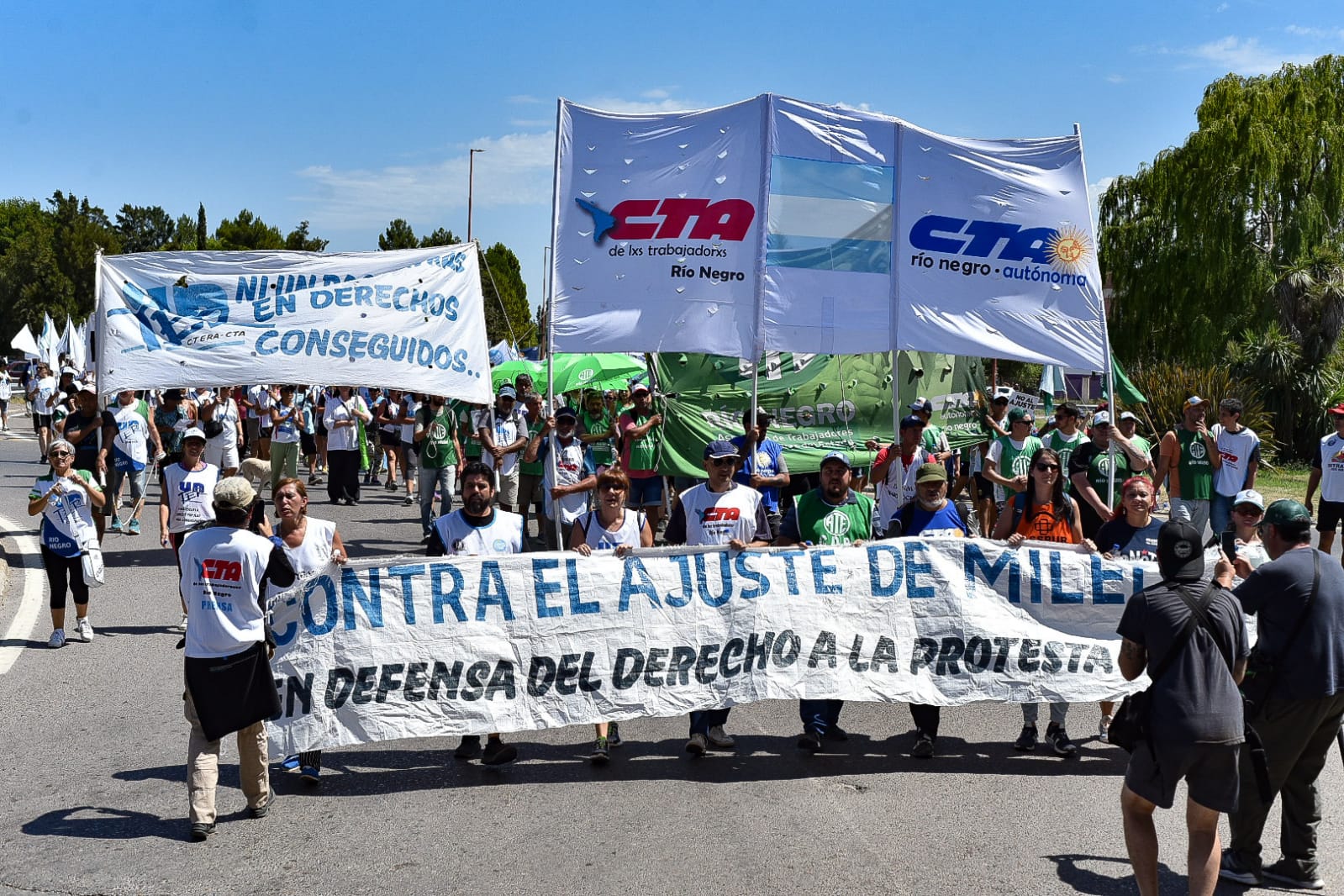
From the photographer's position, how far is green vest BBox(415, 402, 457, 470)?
42.2ft

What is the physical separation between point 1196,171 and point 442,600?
27.9 metres

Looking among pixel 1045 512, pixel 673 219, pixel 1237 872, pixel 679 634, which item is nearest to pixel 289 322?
pixel 673 219

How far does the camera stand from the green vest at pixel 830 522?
688 centimetres

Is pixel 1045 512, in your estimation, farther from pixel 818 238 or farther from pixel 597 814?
pixel 597 814

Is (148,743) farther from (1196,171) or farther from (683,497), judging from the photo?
(1196,171)

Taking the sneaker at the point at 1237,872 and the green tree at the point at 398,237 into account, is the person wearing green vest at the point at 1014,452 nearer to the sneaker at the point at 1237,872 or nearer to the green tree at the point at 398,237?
the sneaker at the point at 1237,872

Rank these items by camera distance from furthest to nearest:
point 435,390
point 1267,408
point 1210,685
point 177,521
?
point 1267,408 → point 435,390 → point 177,521 → point 1210,685

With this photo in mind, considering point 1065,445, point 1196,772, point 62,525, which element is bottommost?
point 1196,772

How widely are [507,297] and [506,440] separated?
214 feet

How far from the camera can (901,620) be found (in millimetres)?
6645

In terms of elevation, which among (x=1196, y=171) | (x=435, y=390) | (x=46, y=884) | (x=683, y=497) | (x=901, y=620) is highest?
(x=1196, y=171)

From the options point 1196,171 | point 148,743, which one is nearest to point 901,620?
point 148,743

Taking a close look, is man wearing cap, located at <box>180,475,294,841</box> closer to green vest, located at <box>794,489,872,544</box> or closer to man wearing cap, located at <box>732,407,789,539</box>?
green vest, located at <box>794,489,872,544</box>

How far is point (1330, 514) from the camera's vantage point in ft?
37.5
